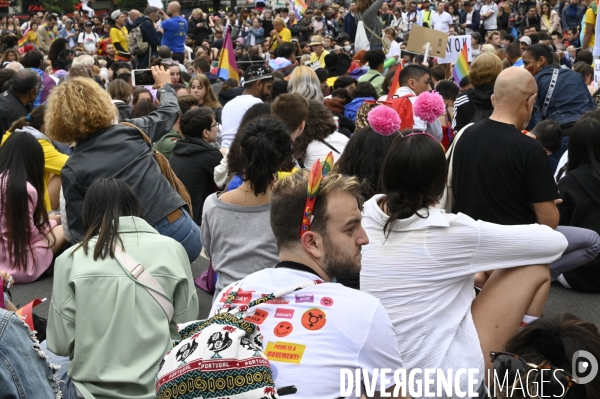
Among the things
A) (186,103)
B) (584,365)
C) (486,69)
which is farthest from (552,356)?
(186,103)

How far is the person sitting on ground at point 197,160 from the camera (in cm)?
704

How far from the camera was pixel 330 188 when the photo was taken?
9.14 feet

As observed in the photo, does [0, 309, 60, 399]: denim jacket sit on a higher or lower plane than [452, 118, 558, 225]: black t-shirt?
higher

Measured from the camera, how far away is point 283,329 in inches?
96.7

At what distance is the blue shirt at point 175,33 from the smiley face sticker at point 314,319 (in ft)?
48.4

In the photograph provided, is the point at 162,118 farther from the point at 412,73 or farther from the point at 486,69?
the point at 412,73

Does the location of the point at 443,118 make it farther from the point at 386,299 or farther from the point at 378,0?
the point at 378,0

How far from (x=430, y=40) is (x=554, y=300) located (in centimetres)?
691

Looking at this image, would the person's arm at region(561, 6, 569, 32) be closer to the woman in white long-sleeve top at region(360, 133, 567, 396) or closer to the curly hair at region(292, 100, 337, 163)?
the curly hair at region(292, 100, 337, 163)

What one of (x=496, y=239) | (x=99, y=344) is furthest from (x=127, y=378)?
(x=496, y=239)

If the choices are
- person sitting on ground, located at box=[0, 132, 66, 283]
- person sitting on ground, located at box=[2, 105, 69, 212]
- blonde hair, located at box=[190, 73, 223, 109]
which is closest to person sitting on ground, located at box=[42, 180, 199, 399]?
person sitting on ground, located at box=[0, 132, 66, 283]

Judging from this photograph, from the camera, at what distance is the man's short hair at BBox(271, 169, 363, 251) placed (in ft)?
9.02

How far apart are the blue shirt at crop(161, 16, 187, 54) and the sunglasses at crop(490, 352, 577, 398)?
1508 centimetres

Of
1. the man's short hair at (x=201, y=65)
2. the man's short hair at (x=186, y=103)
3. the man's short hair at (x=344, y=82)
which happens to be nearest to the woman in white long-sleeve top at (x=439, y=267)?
the man's short hair at (x=186, y=103)
